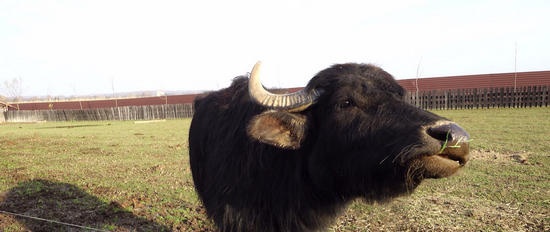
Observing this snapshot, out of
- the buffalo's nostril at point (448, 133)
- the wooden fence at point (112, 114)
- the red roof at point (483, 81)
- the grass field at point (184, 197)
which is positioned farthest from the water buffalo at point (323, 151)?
the wooden fence at point (112, 114)

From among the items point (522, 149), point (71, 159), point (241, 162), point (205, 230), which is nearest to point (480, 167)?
point (522, 149)

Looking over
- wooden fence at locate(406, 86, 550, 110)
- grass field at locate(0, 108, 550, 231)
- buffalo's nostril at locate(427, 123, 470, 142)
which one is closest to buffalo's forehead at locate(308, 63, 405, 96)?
buffalo's nostril at locate(427, 123, 470, 142)

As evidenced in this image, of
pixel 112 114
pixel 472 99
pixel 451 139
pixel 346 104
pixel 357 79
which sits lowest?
pixel 112 114

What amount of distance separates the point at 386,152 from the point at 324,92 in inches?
28.7

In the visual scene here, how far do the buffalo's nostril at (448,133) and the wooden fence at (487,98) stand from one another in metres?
23.4

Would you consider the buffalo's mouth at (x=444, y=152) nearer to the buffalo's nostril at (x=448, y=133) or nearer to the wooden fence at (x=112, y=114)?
the buffalo's nostril at (x=448, y=133)

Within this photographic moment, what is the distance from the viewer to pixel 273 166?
310 cm

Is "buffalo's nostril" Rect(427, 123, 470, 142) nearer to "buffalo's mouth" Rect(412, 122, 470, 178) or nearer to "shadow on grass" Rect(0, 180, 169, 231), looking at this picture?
"buffalo's mouth" Rect(412, 122, 470, 178)

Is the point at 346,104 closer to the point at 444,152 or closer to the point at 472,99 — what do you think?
the point at 444,152

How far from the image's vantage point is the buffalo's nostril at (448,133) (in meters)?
2.00

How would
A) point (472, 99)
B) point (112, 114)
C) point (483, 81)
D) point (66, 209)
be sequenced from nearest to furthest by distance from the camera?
point (66, 209)
point (472, 99)
point (483, 81)
point (112, 114)

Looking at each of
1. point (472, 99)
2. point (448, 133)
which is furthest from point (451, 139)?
point (472, 99)

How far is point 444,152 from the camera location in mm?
2082

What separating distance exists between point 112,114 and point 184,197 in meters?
35.8
